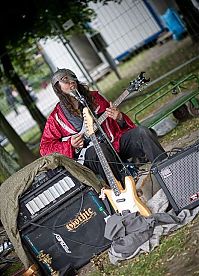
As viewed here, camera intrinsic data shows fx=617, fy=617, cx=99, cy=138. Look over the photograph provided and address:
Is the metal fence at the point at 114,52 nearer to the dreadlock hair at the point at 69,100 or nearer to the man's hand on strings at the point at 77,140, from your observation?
the dreadlock hair at the point at 69,100

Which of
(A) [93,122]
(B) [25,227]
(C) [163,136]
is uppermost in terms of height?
(A) [93,122]

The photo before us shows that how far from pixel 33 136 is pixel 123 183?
10387 mm

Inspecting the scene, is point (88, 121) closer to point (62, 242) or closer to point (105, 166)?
point (105, 166)

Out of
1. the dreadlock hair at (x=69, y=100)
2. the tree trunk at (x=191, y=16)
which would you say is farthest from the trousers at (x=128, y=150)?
the tree trunk at (x=191, y=16)

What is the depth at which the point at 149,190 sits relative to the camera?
19.6 ft

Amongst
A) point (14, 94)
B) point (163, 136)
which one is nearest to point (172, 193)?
point (163, 136)

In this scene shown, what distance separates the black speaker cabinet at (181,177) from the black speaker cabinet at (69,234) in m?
0.76

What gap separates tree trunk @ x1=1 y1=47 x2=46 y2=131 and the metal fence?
8.8 inches

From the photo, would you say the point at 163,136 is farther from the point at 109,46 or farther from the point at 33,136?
the point at 33,136

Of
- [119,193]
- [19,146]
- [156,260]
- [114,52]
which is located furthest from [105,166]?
[114,52]

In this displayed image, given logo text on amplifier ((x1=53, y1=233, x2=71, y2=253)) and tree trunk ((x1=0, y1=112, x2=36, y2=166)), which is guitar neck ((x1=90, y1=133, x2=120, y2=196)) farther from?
tree trunk ((x1=0, y1=112, x2=36, y2=166))

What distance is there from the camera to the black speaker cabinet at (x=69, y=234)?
5.90 m

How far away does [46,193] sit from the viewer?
19.1 feet

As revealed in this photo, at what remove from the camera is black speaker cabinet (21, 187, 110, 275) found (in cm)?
590
